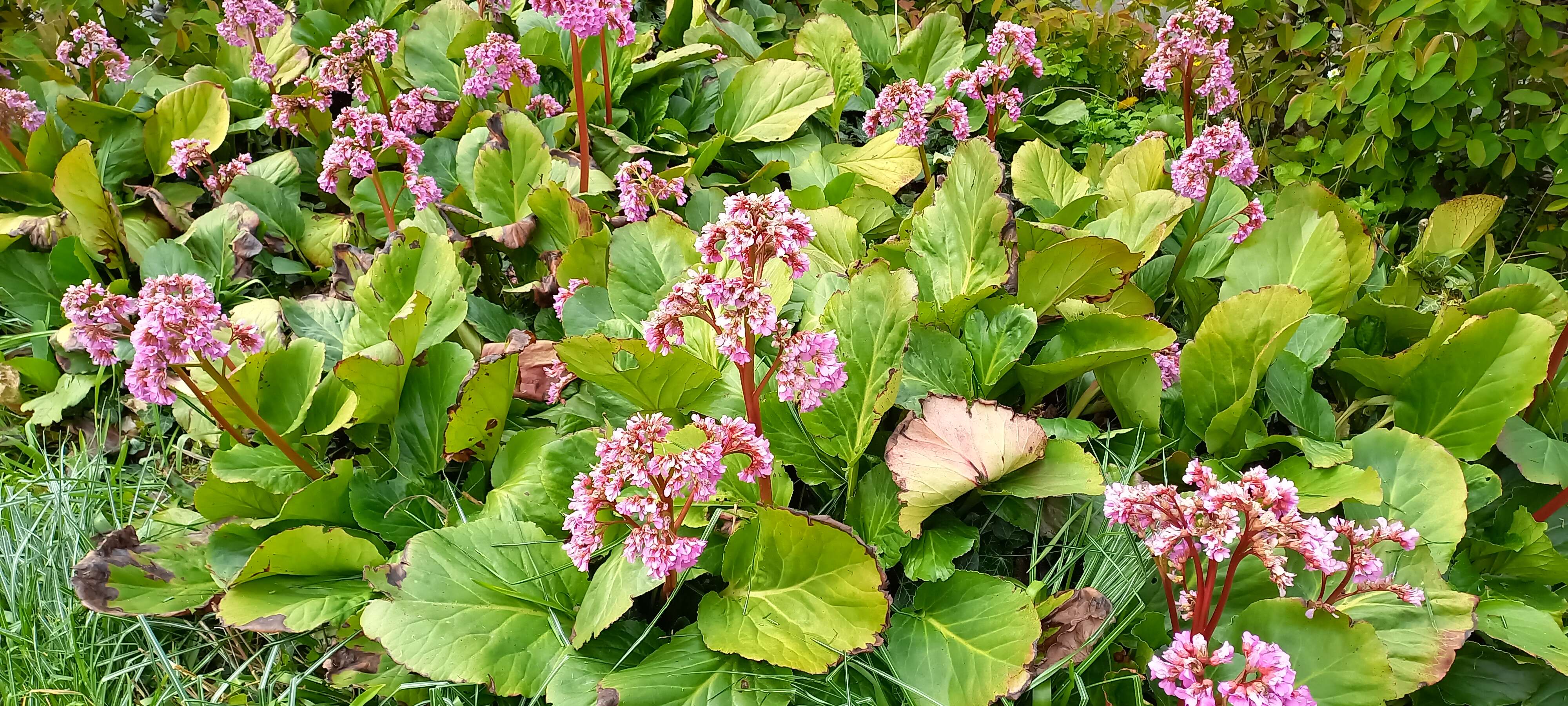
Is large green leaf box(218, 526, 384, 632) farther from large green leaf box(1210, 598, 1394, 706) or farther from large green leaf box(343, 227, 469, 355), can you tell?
large green leaf box(1210, 598, 1394, 706)

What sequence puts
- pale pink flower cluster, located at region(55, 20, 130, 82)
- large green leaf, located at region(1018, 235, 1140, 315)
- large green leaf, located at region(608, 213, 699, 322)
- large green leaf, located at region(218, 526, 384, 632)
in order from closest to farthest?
1. large green leaf, located at region(218, 526, 384, 632)
2. large green leaf, located at region(1018, 235, 1140, 315)
3. large green leaf, located at region(608, 213, 699, 322)
4. pale pink flower cluster, located at region(55, 20, 130, 82)

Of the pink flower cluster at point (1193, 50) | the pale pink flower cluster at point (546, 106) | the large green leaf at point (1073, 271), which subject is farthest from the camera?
the pale pink flower cluster at point (546, 106)

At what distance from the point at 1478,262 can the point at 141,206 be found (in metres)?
4.48

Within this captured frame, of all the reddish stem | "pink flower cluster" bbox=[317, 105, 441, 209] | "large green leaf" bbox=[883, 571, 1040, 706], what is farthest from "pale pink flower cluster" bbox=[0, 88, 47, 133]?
"large green leaf" bbox=[883, 571, 1040, 706]

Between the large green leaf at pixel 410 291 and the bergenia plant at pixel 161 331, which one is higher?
the bergenia plant at pixel 161 331

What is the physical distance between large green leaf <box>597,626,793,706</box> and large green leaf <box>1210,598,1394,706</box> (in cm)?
74

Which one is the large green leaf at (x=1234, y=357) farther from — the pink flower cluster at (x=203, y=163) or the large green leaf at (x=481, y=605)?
the pink flower cluster at (x=203, y=163)

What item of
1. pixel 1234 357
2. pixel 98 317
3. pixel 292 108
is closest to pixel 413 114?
pixel 292 108

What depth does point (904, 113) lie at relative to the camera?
2943 millimetres

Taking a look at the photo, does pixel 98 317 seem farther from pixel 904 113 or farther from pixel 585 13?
pixel 904 113

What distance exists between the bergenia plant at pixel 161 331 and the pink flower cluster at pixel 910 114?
1.80m

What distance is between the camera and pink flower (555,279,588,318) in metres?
2.29

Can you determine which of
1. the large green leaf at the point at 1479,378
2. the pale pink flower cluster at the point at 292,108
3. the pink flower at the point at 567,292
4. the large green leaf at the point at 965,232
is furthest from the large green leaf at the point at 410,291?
the large green leaf at the point at 1479,378

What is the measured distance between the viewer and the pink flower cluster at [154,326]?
169cm
